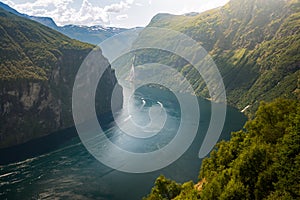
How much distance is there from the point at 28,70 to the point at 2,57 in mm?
12805

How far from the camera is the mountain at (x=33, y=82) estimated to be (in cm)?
13675

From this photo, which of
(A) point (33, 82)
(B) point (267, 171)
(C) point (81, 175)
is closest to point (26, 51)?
(A) point (33, 82)

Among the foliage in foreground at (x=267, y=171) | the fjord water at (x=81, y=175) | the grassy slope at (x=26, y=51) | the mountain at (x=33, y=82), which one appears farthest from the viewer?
the grassy slope at (x=26, y=51)

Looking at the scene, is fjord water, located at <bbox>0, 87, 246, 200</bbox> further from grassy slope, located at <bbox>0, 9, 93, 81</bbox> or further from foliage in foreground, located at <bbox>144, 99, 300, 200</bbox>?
foliage in foreground, located at <bbox>144, 99, 300, 200</bbox>

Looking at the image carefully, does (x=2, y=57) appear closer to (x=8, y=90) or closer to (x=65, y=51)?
(x=8, y=90)

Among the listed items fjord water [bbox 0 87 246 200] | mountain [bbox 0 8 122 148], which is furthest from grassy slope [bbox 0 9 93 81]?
fjord water [bbox 0 87 246 200]

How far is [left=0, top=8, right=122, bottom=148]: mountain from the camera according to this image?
13675 cm

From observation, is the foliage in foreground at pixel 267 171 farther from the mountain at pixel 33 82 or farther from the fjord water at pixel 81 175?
the mountain at pixel 33 82

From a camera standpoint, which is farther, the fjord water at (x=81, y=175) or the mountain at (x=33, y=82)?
the mountain at (x=33, y=82)

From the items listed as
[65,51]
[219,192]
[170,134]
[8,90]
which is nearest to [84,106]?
[65,51]

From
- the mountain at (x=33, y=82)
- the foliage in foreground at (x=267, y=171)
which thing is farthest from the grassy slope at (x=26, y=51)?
the foliage in foreground at (x=267, y=171)

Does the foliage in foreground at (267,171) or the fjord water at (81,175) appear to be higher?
the foliage in foreground at (267,171)

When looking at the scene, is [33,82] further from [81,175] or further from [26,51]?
[81,175]

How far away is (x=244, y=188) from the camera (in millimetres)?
34688
